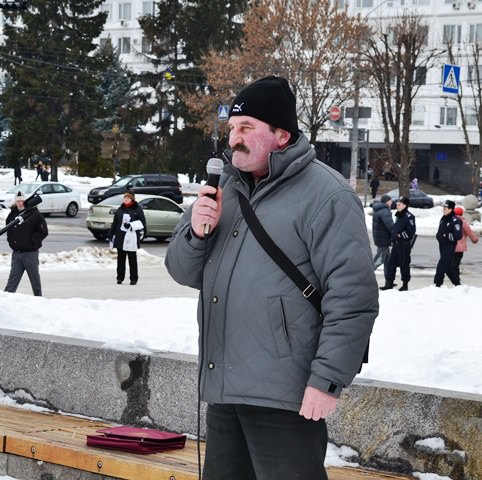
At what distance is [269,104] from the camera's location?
401cm

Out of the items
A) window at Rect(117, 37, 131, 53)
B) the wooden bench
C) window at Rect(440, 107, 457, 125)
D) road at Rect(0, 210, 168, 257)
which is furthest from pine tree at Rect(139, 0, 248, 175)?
the wooden bench

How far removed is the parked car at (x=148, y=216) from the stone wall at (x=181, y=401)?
83.3 feet

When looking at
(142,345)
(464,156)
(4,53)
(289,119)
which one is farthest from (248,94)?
(464,156)

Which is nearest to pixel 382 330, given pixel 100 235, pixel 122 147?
pixel 100 235

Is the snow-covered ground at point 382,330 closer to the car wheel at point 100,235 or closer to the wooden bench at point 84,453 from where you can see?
the wooden bench at point 84,453

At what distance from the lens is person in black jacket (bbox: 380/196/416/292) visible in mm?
20953

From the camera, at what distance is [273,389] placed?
151 inches

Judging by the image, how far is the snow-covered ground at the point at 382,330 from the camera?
7.25 metres

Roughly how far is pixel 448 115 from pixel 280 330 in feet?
270

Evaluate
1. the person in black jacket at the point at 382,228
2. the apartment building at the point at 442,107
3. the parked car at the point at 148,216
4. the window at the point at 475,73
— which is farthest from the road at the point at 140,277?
the apartment building at the point at 442,107

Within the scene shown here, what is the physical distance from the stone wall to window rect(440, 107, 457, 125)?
257 feet

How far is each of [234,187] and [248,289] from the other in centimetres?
40

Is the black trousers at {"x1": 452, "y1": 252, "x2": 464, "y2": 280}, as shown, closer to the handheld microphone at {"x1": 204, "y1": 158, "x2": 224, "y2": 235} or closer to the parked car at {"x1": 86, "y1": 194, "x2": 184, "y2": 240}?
the parked car at {"x1": 86, "y1": 194, "x2": 184, "y2": 240}

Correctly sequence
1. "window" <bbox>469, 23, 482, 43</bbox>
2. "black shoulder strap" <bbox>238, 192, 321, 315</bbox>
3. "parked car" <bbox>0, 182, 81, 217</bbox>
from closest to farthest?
"black shoulder strap" <bbox>238, 192, 321, 315</bbox>, "parked car" <bbox>0, 182, 81, 217</bbox>, "window" <bbox>469, 23, 482, 43</bbox>
